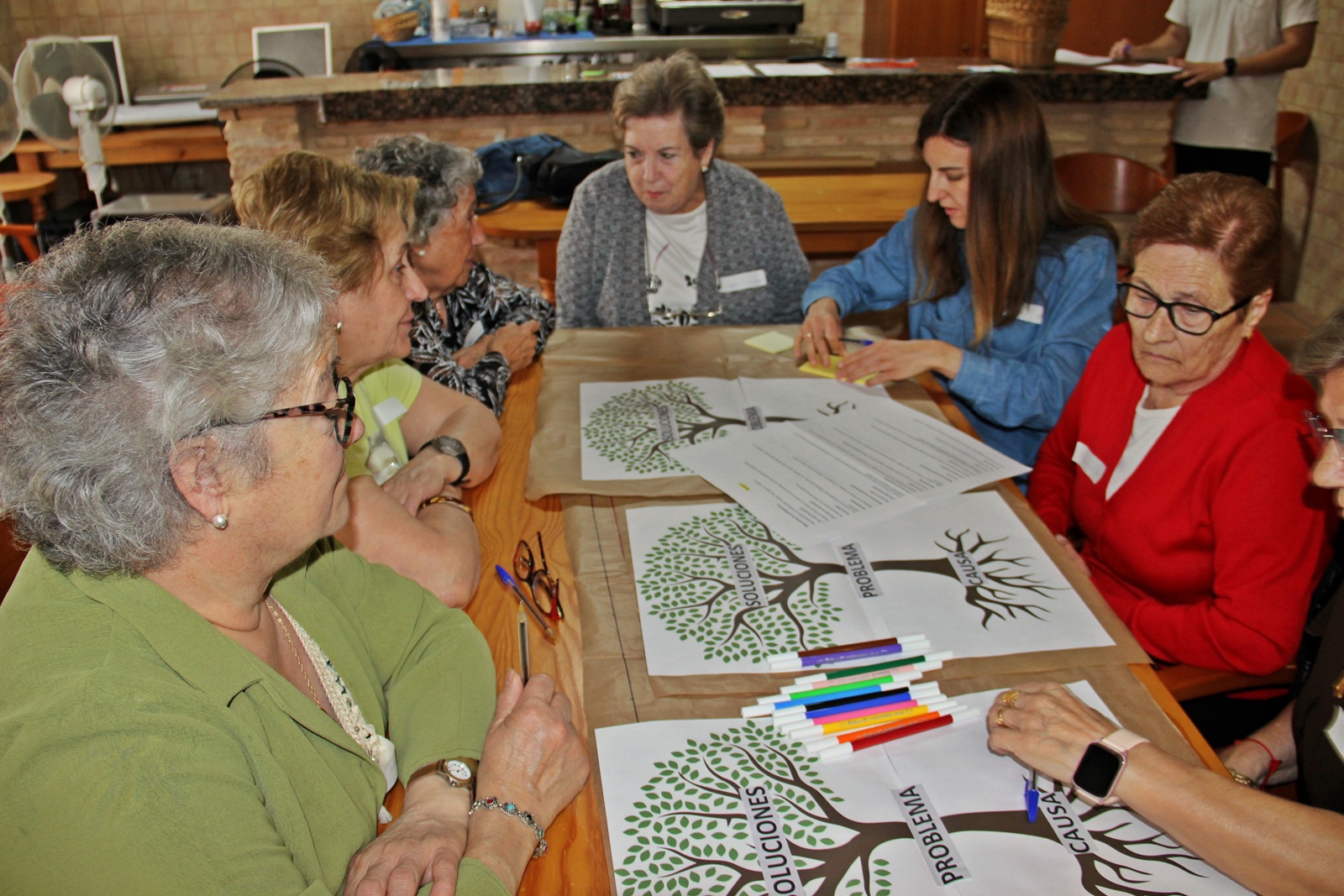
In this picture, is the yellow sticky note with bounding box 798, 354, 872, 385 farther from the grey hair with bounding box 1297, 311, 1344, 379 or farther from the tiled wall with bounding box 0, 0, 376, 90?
the tiled wall with bounding box 0, 0, 376, 90

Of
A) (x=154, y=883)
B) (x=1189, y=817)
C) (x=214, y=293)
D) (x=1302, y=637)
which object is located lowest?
(x=1302, y=637)

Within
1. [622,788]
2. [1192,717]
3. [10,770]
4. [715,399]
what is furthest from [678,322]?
Result: [10,770]

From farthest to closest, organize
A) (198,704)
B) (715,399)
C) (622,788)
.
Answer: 1. (715,399)
2. (622,788)
3. (198,704)

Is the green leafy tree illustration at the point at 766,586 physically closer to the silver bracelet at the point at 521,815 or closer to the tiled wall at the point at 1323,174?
the silver bracelet at the point at 521,815

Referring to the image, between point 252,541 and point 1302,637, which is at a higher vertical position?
point 252,541

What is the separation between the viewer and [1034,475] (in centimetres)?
200

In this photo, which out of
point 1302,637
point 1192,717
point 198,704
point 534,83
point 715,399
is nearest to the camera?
point 198,704

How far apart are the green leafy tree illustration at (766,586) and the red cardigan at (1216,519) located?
0.31m

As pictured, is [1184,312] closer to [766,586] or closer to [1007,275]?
[1007,275]

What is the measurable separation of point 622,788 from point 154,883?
441 mm

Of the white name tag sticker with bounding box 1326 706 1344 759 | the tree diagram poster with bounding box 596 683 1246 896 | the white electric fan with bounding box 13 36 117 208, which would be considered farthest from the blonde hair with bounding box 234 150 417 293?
the white electric fan with bounding box 13 36 117 208

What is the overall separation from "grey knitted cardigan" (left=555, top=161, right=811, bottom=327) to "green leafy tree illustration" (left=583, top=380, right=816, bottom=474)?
0.78 m

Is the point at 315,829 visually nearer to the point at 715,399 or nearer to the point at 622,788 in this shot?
the point at 622,788

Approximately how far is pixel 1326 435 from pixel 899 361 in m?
0.89
